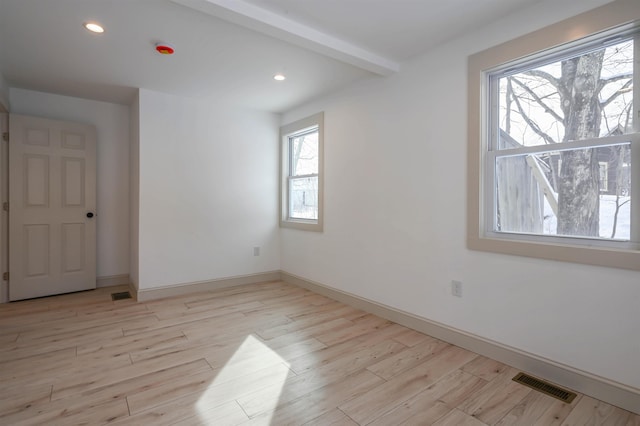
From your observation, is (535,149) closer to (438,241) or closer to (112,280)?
(438,241)

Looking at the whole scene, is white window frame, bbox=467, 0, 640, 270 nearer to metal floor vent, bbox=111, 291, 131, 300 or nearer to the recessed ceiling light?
the recessed ceiling light

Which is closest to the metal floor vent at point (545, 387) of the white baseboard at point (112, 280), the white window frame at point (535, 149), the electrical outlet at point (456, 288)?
the electrical outlet at point (456, 288)

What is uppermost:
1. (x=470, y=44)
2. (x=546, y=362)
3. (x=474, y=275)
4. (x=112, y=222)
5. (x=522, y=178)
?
(x=470, y=44)

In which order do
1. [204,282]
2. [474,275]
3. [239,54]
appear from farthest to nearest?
[204,282] → [239,54] → [474,275]

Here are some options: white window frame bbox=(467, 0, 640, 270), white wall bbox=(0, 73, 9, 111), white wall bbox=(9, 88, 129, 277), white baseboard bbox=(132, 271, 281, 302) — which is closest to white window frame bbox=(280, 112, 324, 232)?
white baseboard bbox=(132, 271, 281, 302)

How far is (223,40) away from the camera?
8.54 ft

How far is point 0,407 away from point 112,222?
2.89 meters

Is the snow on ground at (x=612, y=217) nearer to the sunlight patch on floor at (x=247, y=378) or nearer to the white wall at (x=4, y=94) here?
the sunlight patch on floor at (x=247, y=378)

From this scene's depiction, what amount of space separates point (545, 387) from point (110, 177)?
5.10 meters

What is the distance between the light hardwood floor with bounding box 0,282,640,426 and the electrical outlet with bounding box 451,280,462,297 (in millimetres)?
423

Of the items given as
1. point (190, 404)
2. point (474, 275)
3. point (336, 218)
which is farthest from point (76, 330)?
point (474, 275)

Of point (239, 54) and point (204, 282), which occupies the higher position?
point (239, 54)

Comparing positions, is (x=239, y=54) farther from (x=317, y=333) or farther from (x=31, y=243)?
(x=31, y=243)

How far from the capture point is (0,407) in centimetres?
182
